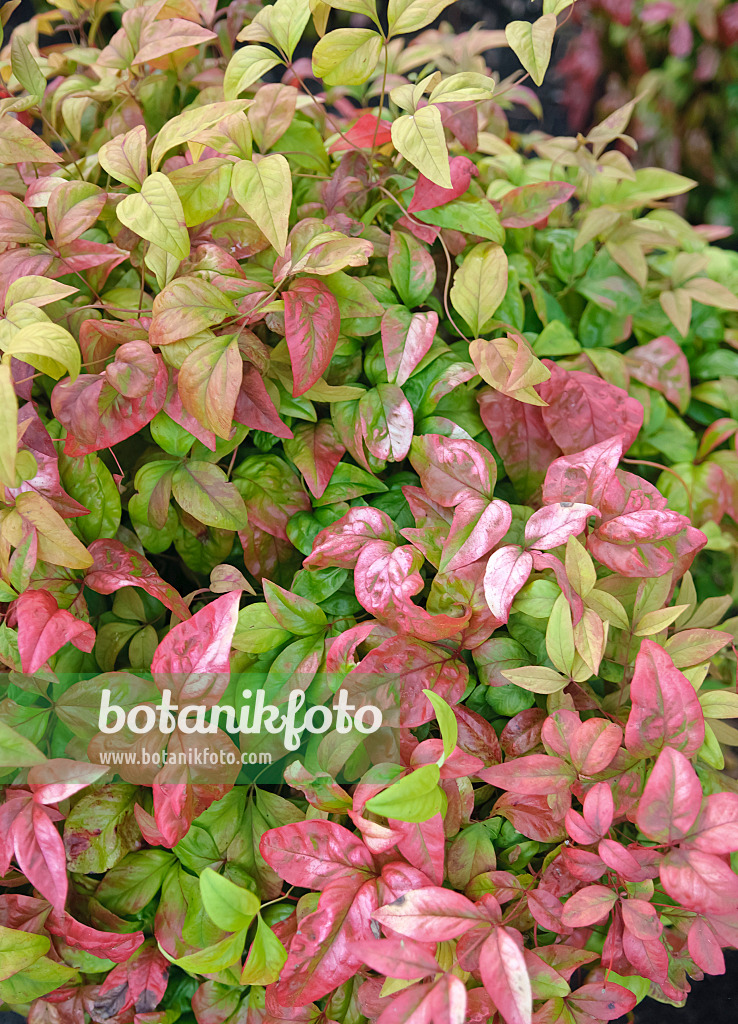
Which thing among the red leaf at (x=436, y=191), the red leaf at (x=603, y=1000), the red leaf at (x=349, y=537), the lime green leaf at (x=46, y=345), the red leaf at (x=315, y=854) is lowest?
the red leaf at (x=603, y=1000)

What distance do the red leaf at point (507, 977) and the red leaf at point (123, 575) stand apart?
32cm

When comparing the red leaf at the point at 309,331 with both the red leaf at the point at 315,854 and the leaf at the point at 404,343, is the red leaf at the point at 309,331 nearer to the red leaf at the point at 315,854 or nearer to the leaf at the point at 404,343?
the leaf at the point at 404,343

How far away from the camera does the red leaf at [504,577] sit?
56cm

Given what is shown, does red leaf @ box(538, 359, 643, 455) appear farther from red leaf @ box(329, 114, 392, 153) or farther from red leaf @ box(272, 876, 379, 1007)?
red leaf @ box(272, 876, 379, 1007)

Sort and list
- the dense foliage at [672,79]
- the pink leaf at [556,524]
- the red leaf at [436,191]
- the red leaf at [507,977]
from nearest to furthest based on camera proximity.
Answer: the red leaf at [507,977], the pink leaf at [556,524], the red leaf at [436,191], the dense foliage at [672,79]

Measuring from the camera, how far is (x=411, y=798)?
492 millimetres

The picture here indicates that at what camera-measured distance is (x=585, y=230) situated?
84 centimetres

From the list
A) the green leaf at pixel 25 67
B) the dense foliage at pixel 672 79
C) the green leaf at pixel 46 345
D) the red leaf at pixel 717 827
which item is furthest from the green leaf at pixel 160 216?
the dense foliage at pixel 672 79

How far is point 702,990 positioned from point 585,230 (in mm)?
885

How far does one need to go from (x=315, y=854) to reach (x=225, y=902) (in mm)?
85

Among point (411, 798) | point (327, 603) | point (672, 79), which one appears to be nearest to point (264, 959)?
point (411, 798)

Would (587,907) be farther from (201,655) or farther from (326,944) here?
(201,655)

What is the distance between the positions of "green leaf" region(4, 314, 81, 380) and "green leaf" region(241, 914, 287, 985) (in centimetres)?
42

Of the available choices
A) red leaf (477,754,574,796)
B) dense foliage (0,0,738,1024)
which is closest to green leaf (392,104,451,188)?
dense foliage (0,0,738,1024)
